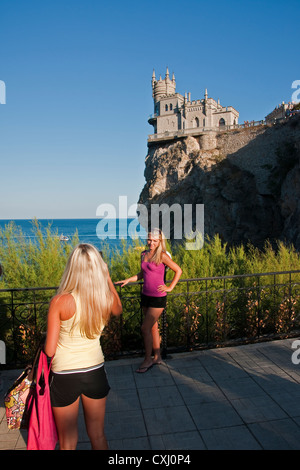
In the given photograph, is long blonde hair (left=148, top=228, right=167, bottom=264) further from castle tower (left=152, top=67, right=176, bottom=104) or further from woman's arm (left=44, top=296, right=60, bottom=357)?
castle tower (left=152, top=67, right=176, bottom=104)

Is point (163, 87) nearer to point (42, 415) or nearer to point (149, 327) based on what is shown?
point (149, 327)

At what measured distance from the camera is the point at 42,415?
213cm

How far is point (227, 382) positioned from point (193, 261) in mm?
2421

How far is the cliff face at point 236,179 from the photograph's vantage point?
36.7 meters

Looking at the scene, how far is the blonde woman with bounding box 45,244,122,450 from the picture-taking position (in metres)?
2.06

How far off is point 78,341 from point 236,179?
127 ft

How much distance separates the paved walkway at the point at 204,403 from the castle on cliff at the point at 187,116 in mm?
43548

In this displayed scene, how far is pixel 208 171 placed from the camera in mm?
39594

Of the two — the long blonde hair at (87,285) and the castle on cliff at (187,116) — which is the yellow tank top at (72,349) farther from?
the castle on cliff at (187,116)

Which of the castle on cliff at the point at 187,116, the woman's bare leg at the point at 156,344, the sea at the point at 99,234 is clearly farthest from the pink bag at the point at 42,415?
the castle on cliff at the point at 187,116

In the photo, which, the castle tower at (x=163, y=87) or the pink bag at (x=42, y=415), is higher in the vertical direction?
the castle tower at (x=163, y=87)

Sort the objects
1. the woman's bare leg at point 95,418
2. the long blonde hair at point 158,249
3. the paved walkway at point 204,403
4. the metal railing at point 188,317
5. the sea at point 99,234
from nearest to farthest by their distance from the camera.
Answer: the woman's bare leg at point 95,418, the paved walkway at point 204,403, the long blonde hair at point 158,249, the metal railing at point 188,317, the sea at point 99,234

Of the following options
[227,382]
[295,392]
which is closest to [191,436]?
[227,382]
